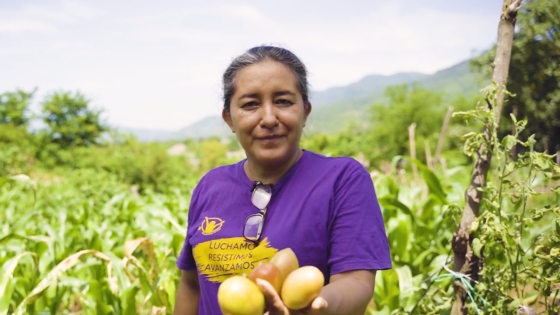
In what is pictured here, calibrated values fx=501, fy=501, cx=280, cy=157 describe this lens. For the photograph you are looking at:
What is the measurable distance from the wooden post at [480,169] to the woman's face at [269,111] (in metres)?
0.62

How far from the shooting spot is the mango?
33.3 inches

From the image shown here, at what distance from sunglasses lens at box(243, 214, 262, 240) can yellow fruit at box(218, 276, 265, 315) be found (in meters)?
0.34

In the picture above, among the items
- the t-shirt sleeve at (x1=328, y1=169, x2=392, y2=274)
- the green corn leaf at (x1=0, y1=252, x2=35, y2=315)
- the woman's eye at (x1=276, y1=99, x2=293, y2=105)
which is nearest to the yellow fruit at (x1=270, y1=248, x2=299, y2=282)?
the t-shirt sleeve at (x1=328, y1=169, x2=392, y2=274)

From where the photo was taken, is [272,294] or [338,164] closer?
[272,294]

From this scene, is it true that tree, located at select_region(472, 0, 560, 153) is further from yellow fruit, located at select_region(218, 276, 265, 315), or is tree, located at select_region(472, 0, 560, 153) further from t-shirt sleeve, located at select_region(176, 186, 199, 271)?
yellow fruit, located at select_region(218, 276, 265, 315)

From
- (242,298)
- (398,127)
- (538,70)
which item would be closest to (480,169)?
(242,298)

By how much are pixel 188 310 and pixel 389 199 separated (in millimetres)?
1480

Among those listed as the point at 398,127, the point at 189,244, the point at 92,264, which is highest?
the point at 189,244

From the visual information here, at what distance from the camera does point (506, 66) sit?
4.93 feet

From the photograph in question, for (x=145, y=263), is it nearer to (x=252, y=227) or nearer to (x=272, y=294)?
(x=252, y=227)

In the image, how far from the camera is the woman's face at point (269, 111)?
1.16 m

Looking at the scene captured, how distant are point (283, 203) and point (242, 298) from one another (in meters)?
0.42

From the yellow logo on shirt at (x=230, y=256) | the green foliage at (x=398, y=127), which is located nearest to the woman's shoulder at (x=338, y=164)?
the yellow logo on shirt at (x=230, y=256)

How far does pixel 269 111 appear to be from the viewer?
3.77 feet
